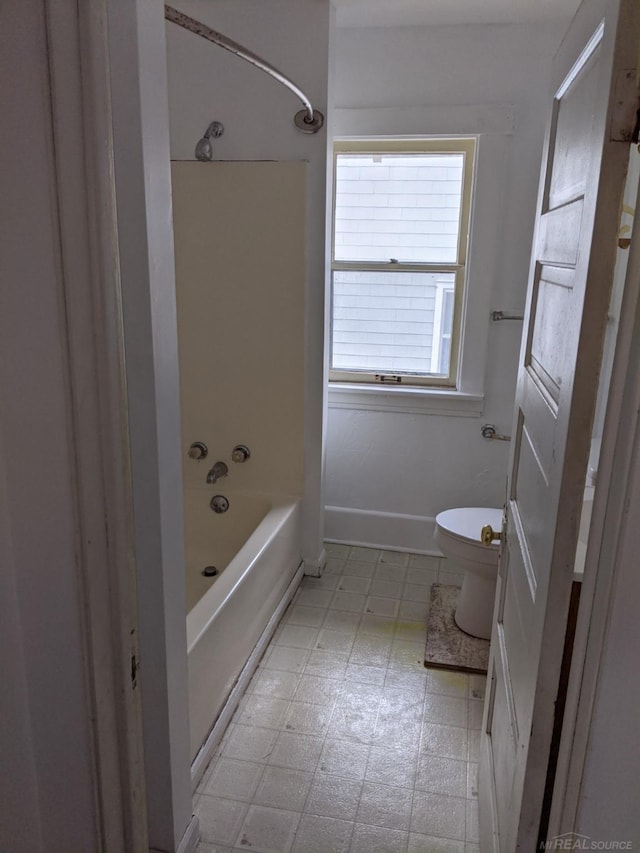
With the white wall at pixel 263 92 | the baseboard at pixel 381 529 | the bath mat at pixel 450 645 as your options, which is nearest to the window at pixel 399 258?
the white wall at pixel 263 92

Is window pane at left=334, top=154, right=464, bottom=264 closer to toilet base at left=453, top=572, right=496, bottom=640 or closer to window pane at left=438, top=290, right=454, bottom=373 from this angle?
window pane at left=438, top=290, right=454, bottom=373

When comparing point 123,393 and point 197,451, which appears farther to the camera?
point 197,451

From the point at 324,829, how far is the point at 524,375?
1.36 metres

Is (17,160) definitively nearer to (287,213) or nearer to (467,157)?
(287,213)

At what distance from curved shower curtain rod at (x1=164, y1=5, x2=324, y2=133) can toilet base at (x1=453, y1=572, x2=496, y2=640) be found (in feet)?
6.48

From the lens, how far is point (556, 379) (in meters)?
1.15

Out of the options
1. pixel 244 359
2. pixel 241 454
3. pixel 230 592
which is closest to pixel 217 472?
pixel 241 454

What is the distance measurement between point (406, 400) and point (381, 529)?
0.73m

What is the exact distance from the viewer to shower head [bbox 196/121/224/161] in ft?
8.84

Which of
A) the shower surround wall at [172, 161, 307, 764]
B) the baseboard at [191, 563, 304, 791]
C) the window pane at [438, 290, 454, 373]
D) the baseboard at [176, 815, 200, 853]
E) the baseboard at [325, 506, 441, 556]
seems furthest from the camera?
the baseboard at [325, 506, 441, 556]

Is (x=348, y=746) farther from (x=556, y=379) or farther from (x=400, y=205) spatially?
(x=400, y=205)

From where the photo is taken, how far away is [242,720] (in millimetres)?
2178

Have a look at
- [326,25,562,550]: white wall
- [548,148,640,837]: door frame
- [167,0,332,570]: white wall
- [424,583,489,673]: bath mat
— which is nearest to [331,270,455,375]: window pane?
[326,25,562,550]: white wall

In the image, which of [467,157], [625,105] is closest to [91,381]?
[625,105]
